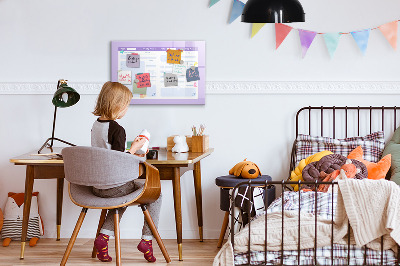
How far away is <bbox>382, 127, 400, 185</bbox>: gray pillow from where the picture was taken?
378 centimetres

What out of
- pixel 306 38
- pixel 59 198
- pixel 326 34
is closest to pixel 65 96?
pixel 59 198

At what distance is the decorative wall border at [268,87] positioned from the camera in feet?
14.0

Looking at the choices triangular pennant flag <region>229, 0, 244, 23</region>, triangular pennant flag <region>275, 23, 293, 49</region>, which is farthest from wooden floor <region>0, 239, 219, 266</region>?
triangular pennant flag <region>229, 0, 244, 23</region>

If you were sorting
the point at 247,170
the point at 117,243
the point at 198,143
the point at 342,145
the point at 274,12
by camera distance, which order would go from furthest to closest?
the point at 342,145 < the point at 198,143 < the point at 247,170 < the point at 117,243 < the point at 274,12

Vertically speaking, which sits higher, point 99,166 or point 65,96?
point 65,96

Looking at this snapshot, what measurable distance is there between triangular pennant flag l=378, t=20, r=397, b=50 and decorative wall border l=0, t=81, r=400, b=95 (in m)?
0.29

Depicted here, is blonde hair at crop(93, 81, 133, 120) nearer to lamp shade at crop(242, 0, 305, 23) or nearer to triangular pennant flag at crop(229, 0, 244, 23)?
lamp shade at crop(242, 0, 305, 23)

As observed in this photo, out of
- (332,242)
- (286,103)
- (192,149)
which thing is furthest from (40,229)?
(332,242)

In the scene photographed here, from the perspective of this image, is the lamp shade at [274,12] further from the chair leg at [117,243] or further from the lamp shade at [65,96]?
the lamp shade at [65,96]

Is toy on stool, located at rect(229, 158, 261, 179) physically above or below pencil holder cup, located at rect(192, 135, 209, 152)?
below

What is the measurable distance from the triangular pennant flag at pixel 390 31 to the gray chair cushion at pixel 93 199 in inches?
82.3

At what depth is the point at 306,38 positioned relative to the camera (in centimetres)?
425

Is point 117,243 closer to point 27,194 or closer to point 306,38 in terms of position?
point 27,194

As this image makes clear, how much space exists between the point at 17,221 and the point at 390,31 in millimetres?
2922
